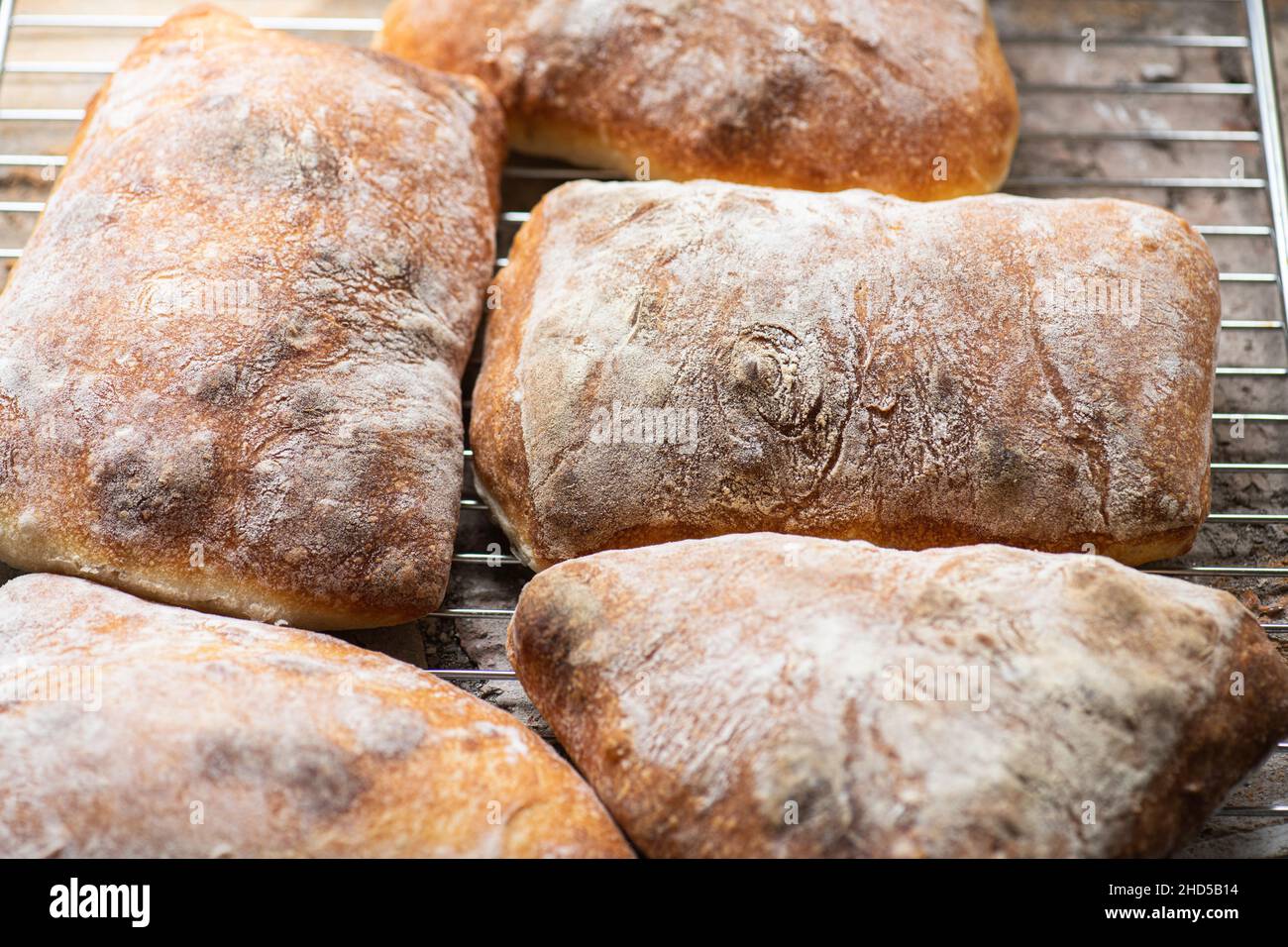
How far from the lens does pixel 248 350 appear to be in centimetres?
182

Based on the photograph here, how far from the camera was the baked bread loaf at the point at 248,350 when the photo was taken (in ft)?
5.83

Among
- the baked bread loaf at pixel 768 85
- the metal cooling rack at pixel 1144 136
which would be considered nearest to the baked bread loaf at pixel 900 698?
the metal cooling rack at pixel 1144 136

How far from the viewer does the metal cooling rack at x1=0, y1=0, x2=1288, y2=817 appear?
2.22 meters

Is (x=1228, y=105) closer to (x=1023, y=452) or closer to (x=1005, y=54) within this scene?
(x=1005, y=54)

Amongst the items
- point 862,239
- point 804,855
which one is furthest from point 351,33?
point 804,855

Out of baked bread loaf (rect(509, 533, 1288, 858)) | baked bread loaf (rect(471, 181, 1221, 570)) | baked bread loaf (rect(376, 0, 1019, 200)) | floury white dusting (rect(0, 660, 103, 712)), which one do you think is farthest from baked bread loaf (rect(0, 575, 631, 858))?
baked bread loaf (rect(376, 0, 1019, 200))

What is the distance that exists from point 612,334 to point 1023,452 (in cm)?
70

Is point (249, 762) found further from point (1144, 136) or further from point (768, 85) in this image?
point (1144, 136)

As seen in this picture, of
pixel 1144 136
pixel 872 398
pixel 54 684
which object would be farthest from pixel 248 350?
pixel 1144 136

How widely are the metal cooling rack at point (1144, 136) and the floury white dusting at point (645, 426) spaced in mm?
359

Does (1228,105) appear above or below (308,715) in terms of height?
above

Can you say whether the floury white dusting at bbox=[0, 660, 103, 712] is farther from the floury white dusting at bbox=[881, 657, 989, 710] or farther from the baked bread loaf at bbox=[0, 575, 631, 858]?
the floury white dusting at bbox=[881, 657, 989, 710]

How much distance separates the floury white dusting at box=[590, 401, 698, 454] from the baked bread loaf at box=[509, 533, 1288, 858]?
0.74 feet
